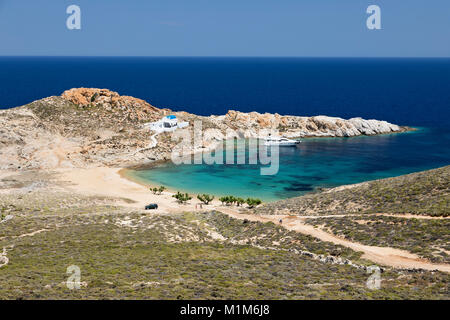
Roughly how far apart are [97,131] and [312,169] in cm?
4473

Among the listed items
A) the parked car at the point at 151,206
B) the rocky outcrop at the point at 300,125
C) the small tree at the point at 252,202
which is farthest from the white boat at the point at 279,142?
the parked car at the point at 151,206

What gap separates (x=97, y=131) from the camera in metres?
82.5

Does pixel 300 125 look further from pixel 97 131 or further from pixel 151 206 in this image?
pixel 151 206

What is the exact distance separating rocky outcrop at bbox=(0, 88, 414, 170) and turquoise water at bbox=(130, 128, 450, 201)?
315 inches

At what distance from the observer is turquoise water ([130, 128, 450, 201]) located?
204 feet

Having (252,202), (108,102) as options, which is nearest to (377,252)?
(252,202)

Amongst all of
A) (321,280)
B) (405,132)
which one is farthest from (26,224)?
(405,132)

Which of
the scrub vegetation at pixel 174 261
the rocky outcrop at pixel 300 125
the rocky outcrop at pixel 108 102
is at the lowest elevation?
the scrub vegetation at pixel 174 261

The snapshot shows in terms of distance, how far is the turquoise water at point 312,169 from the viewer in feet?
204

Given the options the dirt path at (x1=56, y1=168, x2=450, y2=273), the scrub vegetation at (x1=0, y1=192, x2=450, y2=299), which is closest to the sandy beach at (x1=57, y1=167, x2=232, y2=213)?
the dirt path at (x1=56, y1=168, x2=450, y2=273)

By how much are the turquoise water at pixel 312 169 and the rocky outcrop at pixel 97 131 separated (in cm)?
800

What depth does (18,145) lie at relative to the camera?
72.6 meters

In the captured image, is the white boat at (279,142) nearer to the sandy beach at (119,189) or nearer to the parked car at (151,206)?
the sandy beach at (119,189)
